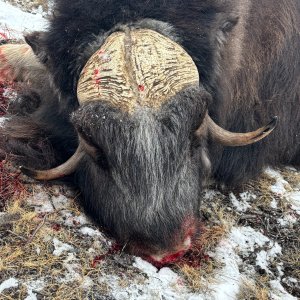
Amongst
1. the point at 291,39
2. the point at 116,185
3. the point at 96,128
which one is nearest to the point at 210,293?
the point at 116,185

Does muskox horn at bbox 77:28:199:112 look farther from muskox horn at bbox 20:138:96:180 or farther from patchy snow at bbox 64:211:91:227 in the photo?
patchy snow at bbox 64:211:91:227

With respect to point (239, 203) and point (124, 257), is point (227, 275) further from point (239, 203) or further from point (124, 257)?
point (239, 203)

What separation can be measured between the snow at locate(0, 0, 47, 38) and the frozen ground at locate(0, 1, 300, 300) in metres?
2.90

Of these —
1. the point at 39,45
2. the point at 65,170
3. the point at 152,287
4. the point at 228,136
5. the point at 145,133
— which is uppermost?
the point at 39,45

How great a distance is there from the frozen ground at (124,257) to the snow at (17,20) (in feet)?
9.53

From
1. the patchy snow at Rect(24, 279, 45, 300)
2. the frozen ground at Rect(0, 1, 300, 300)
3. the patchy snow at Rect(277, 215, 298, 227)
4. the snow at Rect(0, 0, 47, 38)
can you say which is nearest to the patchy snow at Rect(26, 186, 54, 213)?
the frozen ground at Rect(0, 1, 300, 300)

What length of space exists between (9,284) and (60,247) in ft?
1.08

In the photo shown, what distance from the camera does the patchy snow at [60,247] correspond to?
235cm

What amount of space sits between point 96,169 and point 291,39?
68.6 inches

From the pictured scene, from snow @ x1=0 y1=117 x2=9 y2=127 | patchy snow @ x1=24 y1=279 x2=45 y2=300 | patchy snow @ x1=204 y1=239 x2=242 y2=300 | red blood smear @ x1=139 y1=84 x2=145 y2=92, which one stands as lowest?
patchy snow @ x1=204 y1=239 x2=242 y2=300

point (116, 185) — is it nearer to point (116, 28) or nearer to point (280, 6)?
point (116, 28)

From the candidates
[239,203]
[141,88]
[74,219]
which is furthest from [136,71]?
[239,203]

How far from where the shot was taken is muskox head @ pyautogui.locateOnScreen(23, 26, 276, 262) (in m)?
2.09

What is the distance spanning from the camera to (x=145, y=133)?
208cm
